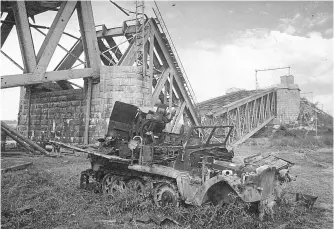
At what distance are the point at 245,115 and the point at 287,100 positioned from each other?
27.2 feet

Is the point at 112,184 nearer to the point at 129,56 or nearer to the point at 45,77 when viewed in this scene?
the point at 45,77

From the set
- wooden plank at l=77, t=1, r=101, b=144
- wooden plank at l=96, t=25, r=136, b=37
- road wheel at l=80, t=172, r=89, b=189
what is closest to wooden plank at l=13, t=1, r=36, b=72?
wooden plank at l=77, t=1, r=101, b=144

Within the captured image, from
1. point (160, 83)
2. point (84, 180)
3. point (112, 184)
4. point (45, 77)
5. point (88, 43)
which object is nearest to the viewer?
point (112, 184)

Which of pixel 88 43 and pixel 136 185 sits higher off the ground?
pixel 88 43

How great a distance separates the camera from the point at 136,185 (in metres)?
7.10

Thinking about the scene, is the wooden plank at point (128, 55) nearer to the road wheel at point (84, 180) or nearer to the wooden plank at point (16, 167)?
the wooden plank at point (16, 167)

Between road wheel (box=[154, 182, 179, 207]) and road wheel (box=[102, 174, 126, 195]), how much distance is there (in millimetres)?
1097

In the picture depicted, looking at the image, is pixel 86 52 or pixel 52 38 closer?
pixel 52 38

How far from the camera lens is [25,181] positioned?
25.6 feet

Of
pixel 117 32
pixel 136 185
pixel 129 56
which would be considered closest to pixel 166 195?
pixel 136 185

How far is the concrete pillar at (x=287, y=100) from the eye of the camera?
32750mm

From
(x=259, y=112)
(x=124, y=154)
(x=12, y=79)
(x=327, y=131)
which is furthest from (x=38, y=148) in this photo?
(x=327, y=131)

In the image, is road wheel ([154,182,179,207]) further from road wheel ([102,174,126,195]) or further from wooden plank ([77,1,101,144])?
wooden plank ([77,1,101,144])

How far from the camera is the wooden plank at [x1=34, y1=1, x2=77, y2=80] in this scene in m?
12.7
